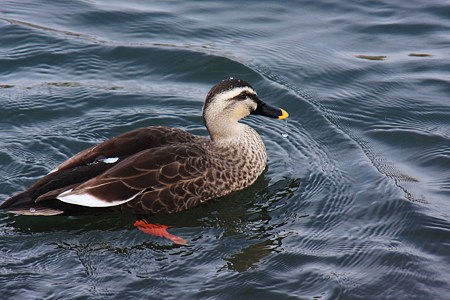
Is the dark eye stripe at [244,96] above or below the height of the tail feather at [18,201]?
above

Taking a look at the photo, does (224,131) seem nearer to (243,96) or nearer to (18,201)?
(243,96)

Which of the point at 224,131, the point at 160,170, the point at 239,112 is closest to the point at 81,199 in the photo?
the point at 160,170

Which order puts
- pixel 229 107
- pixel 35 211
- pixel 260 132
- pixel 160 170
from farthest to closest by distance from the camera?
pixel 260 132
pixel 229 107
pixel 160 170
pixel 35 211

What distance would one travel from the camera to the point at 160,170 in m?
8.56

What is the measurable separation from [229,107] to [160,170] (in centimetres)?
119

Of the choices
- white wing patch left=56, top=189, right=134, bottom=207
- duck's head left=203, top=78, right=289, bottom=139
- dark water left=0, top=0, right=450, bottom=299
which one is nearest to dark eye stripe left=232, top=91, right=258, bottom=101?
duck's head left=203, top=78, right=289, bottom=139

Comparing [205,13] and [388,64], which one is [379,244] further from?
[205,13]

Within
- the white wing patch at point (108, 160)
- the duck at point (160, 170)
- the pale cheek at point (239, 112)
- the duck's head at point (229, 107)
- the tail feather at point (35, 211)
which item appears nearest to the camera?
the tail feather at point (35, 211)

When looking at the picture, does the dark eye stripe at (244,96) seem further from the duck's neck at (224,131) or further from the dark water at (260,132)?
the dark water at (260,132)

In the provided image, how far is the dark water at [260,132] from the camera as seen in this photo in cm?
750

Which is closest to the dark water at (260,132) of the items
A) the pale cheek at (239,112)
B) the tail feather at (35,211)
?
the tail feather at (35,211)

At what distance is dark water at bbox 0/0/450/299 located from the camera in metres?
7.50

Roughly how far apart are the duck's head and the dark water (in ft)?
2.16

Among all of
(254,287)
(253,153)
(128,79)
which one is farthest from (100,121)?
(254,287)
